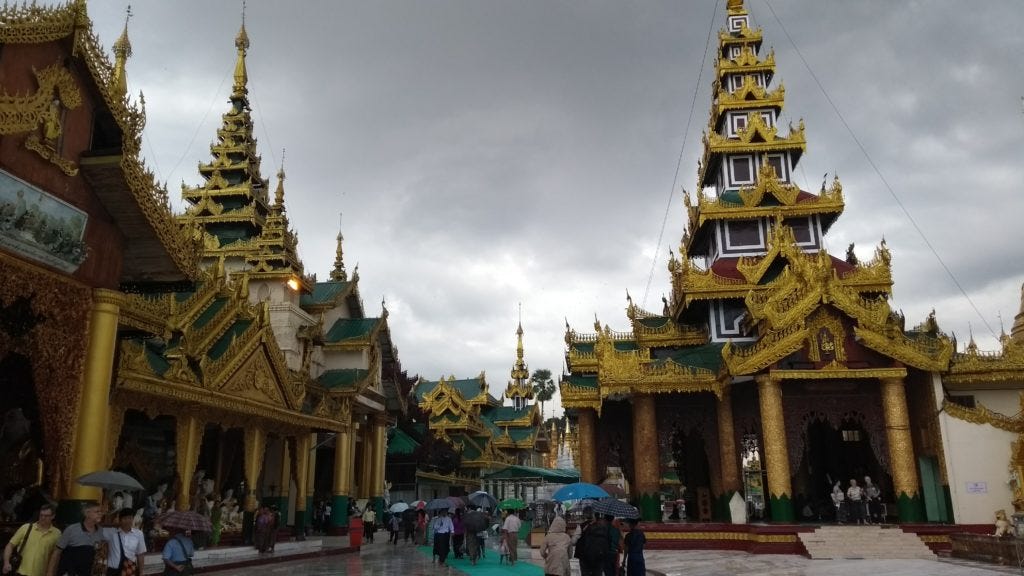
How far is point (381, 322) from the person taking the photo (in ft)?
91.2

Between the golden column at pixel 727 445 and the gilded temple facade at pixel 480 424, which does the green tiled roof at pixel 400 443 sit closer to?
the gilded temple facade at pixel 480 424

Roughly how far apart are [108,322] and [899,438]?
1737 centimetres

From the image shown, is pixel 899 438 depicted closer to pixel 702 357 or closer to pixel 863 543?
pixel 863 543

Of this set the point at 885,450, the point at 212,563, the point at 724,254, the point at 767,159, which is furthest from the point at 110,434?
the point at 767,159

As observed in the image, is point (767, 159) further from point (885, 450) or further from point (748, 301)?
point (885, 450)

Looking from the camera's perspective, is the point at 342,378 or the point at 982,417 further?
the point at 342,378

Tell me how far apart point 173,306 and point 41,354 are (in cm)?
778

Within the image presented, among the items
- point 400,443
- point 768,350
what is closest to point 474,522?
point 768,350

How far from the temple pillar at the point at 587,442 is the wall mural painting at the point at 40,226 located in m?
16.1

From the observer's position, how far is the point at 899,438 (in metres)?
18.4

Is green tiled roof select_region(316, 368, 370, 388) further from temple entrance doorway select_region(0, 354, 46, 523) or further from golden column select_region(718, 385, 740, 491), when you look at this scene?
golden column select_region(718, 385, 740, 491)

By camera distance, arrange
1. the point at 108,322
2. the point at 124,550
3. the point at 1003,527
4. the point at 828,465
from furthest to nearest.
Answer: the point at 828,465, the point at 1003,527, the point at 108,322, the point at 124,550

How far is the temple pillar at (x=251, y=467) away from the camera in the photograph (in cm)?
1706

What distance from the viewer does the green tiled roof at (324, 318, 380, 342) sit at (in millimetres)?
27038
